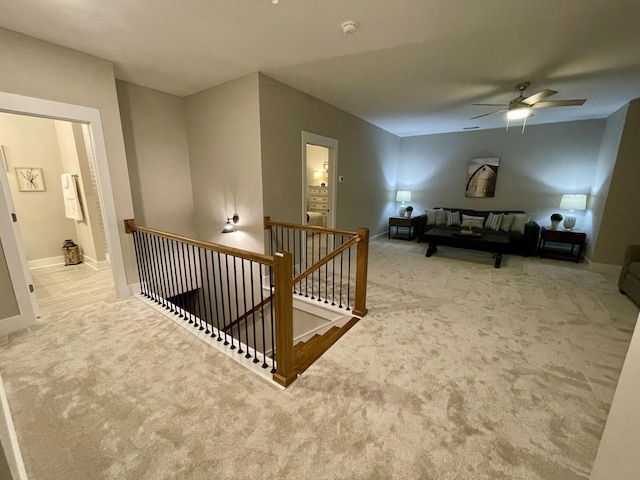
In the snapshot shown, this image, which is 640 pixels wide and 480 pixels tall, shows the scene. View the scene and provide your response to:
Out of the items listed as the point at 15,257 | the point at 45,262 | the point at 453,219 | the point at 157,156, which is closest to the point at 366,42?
the point at 157,156

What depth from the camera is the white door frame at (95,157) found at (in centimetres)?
236

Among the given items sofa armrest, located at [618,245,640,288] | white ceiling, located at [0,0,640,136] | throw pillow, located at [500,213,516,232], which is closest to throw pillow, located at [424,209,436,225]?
throw pillow, located at [500,213,516,232]

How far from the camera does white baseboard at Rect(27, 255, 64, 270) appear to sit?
14.2ft

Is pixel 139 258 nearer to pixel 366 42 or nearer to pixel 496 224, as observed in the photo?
pixel 366 42

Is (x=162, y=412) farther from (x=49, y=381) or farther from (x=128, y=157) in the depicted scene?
(x=128, y=157)

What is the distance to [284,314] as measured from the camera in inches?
69.2

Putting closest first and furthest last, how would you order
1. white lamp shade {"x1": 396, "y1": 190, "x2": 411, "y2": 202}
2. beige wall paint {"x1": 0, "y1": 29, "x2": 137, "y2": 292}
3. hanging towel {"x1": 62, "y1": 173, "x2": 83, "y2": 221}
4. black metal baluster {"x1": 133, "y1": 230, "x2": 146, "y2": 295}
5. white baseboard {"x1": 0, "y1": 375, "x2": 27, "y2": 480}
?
1. white baseboard {"x1": 0, "y1": 375, "x2": 27, "y2": 480}
2. beige wall paint {"x1": 0, "y1": 29, "x2": 137, "y2": 292}
3. black metal baluster {"x1": 133, "y1": 230, "x2": 146, "y2": 295}
4. hanging towel {"x1": 62, "y1": 173, "x2": 83, "y2": 221}
5. white lamp shade {"x1": 396, "y1": 190, "x2": 411, "y2": 202}

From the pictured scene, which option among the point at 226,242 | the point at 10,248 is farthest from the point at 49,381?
the point at 226,242

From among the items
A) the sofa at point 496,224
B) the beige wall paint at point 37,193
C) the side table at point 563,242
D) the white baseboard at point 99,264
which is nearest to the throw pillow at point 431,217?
the sofa at point 496,224

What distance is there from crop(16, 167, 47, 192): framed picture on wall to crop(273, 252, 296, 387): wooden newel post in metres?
5.15

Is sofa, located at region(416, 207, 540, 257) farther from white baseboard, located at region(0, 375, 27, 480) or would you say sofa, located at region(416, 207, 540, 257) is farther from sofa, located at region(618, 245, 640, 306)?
white baseboard, located at region(0, 375, 27, 480)

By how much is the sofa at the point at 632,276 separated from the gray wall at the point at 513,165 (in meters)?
2.20

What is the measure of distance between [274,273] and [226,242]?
2.47 m

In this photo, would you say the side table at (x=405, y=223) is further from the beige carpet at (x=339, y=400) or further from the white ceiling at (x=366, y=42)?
the beige carpet at (x=339, y=400)
